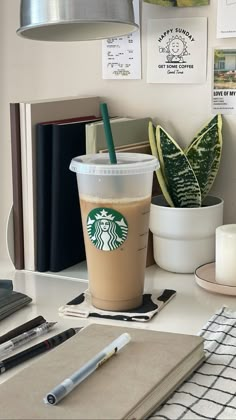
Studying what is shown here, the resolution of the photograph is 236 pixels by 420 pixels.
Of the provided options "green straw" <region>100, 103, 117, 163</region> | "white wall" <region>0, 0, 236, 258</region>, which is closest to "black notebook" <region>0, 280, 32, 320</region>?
"green straw" <region>100, 103, 117, 163</region>

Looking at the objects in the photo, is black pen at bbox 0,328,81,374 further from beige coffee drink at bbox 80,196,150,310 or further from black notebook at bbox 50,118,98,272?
black notebook at bbox 50,118,98,272

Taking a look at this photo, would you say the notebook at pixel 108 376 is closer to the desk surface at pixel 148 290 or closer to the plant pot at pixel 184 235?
the desk surface at pixel 148 290

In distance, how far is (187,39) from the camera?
1.18 meters

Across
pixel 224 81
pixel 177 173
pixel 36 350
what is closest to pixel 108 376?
pixel 36 350

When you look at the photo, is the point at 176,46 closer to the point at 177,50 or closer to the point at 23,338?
the point at 177,50

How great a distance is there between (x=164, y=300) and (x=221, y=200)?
0.24 metres

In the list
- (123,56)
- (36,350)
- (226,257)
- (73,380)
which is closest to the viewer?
(73,380)

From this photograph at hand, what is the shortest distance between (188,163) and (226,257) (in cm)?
16

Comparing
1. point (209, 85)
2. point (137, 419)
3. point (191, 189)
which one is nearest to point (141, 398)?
point (137, 419)

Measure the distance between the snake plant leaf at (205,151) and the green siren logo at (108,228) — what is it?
0.84 feet

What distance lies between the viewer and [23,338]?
33.3 inches

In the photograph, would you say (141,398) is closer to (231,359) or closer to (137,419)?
(137,419)

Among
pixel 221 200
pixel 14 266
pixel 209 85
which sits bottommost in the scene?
pixel 14 266

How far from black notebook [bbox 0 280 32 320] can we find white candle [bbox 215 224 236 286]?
275mm
